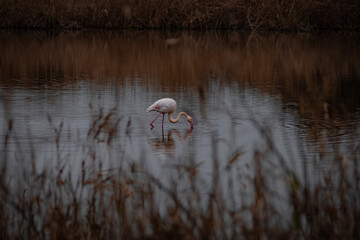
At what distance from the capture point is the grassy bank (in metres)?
20.3

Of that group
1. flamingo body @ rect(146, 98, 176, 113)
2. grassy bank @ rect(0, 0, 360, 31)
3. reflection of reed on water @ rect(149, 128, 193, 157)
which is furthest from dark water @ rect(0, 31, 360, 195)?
grassy bank @ rect(0, 0, 360, 31)

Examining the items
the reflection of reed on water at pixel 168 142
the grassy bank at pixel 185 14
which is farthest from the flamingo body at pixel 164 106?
the grassy bank at pixel 185 14

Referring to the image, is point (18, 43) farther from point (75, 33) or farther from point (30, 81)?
point (30, 81)

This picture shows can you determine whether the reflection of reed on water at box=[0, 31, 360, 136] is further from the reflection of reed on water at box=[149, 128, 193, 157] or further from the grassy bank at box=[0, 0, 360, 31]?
the reflection of reed on water at box=[149, 128, 193, 157]

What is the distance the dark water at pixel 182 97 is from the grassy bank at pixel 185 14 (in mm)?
655

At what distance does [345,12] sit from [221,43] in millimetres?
4584

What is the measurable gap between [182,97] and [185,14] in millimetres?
10759

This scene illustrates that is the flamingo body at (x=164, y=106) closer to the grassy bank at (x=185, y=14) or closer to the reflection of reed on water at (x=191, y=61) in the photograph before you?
the reflection of reed on water at (x=191, y=61)

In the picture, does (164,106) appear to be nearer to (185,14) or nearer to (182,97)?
(182,97)

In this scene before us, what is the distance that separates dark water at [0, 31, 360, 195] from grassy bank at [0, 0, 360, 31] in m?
0.66

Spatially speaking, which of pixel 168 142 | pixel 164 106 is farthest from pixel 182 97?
pixel 168 142

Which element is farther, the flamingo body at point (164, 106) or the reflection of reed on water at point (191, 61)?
the reflection of reed on water at point (191, 61)

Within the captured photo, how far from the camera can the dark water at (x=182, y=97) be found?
5875 millimetres

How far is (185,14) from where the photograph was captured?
20.7 metres
